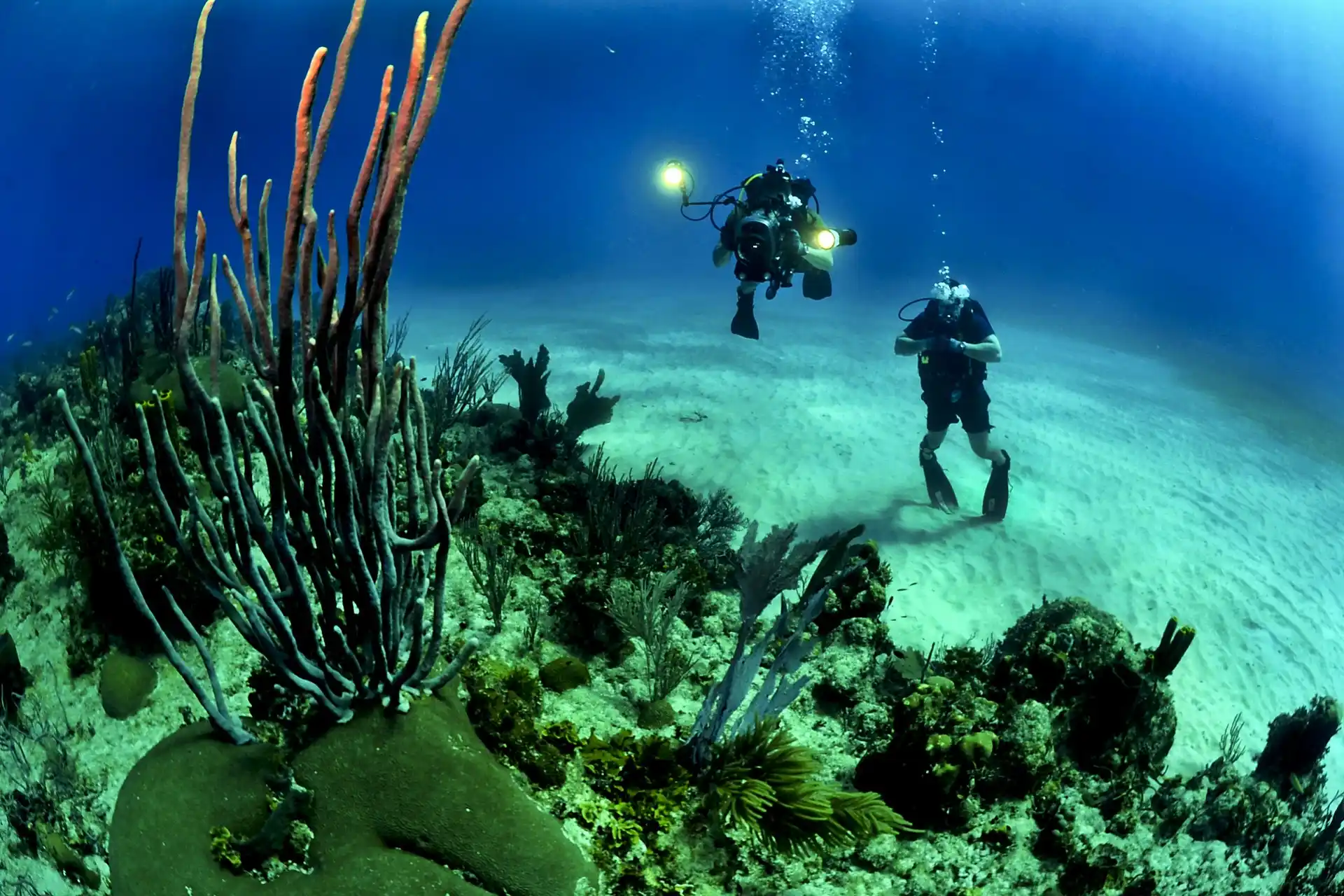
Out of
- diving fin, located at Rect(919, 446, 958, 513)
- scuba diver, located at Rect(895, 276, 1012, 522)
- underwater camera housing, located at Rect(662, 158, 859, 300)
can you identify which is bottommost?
diving fin, located at Rect(919, 446, 958, 513)

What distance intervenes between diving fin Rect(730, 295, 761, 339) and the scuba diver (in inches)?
66.9

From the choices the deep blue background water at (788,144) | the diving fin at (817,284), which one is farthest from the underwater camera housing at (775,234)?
the deep blue background water at (788,144)

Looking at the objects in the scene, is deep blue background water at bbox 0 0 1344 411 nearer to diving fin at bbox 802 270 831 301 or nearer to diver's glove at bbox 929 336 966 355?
diving fin at bbox 802 270 831 301

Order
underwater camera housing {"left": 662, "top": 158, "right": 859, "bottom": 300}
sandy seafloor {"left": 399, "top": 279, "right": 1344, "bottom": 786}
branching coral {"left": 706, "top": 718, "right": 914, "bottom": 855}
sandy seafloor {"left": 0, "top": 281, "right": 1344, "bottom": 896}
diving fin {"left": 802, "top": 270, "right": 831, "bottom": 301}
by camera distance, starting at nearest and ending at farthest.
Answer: branching coral {"left": 706, "top": 718, "right": 914, "bottom": 855}, sandy seafloor {"left": 0, "top": 281, "right": 1344, "bottom": 896}, sandy seafloor {"left": 399, "top": 279, "right": 1344, "bottom": 786}, underwater camera housing {"left": 662, "top": 158, "right": 859, "bottom": 300}, diving fin {"left": 802, "top": 270, "right": 831, "bottom": 301}

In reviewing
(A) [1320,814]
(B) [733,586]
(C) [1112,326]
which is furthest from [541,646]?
(C) [1112,326]

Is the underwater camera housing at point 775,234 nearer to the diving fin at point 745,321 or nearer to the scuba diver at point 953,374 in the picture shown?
the diving fin at point 745,321

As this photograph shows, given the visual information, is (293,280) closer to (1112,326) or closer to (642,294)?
(642,294)

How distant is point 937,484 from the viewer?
8.18 metres

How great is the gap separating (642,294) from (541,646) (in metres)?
28.1

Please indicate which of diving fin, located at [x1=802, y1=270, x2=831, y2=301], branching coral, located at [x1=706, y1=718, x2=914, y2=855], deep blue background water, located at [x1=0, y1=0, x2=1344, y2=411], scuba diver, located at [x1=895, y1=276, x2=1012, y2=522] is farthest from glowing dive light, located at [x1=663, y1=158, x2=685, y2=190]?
deep blue background water, located at [x1=0, y1=0, x2=1344, y2=411]

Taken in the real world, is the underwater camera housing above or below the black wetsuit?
above

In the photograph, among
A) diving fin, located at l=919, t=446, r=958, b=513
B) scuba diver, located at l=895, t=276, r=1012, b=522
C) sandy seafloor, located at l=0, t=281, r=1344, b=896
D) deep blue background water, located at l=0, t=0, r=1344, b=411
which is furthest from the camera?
deep blue background water, located at l=0, t=0, r=1344, b=411

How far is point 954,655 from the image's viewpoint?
419cm

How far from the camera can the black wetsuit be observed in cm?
774
